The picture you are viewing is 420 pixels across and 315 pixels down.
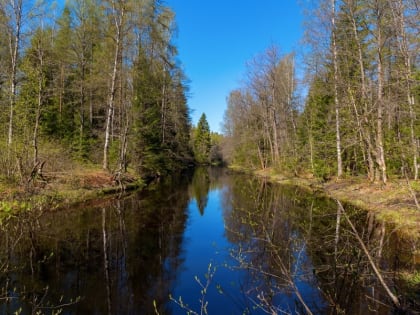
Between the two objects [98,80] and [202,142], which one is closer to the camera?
[98,80]

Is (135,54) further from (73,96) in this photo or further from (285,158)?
(285,158)

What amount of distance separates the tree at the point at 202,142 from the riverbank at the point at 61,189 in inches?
1642

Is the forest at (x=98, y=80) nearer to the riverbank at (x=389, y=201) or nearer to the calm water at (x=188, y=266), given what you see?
the calm water at (x=188, y=266)

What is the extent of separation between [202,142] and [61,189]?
49618 mm

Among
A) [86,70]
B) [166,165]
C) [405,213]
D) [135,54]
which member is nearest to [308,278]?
[405,213]

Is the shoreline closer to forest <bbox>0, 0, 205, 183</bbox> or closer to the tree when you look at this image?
forest <bbox>0, 0, 205, 183</bbox>

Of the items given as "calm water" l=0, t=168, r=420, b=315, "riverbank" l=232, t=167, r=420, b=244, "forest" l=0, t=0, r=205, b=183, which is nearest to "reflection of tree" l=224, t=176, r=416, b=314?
"calm water" l=0, t=168, r=420, b=315

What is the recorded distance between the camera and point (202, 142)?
2480 inches

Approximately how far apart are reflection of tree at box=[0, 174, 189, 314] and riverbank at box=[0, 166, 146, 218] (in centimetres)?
80

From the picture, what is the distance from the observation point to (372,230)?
9508mm

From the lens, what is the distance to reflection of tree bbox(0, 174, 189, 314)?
5430 millimetres

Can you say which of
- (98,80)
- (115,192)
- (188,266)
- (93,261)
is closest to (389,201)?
(188,266)

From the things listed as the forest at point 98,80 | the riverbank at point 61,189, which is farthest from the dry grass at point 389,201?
the forest at point 98,80

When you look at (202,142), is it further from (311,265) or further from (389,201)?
(311,265)
